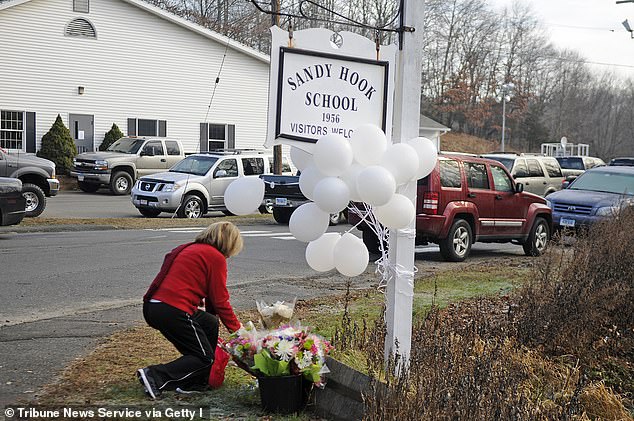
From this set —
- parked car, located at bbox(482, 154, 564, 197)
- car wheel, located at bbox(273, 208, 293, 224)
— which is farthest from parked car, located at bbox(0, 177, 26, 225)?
parked car, located at bbox(482, 154, 564, 197)

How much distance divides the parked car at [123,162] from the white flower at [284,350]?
24.9 meters

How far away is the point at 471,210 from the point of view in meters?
15.0

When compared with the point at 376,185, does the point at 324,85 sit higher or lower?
higher

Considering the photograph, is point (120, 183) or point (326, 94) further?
point (120, 183)

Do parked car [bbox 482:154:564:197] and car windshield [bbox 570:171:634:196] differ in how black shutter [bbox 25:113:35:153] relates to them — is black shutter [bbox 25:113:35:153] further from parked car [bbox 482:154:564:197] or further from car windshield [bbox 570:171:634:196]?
car windshield [bbox 570:171:634:196]

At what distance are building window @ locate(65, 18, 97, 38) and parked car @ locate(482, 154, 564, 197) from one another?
1671cm

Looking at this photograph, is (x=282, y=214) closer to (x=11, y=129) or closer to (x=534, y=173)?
(x=534, y=173)

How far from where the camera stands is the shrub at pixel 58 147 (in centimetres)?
3170

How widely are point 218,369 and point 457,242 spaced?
30.0 feet

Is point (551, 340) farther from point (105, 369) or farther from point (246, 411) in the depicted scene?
point (105, 369)

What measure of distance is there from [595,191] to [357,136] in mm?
15458

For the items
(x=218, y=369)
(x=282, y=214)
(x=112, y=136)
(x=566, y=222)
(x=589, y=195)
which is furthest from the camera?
(x=112, y=136)

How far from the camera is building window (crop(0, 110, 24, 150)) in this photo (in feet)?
105

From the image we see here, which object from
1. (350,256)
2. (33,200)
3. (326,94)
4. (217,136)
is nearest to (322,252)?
(350,256)
